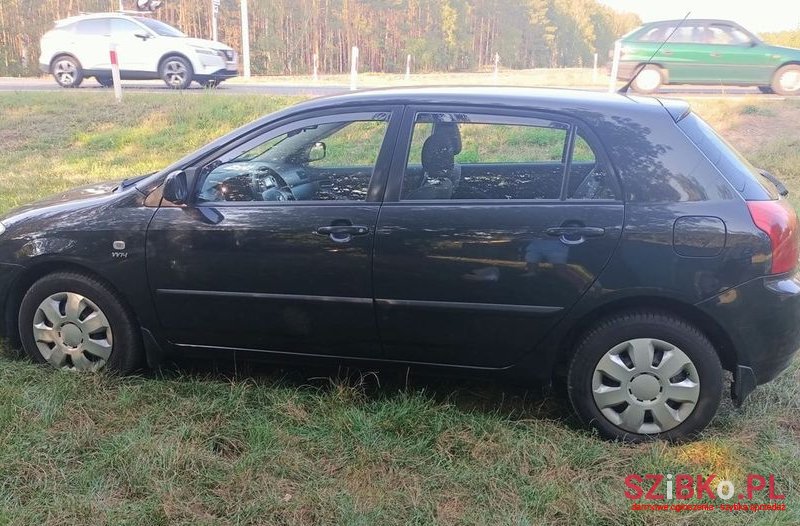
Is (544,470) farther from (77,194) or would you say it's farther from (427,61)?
(427,61)

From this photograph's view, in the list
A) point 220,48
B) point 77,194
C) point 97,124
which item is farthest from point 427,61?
point 77,194

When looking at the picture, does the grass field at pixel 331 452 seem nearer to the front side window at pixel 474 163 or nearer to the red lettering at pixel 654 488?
the red lettering at pixel 654 488

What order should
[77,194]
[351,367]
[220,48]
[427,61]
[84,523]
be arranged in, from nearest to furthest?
1. [84,523]
2. [351,367]
3. [77,194]
4. [220,48]
5. [427,61]

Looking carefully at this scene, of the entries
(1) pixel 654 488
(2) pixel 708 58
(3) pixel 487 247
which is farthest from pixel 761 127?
(1) pixel 654 488

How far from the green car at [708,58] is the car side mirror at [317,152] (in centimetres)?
1143

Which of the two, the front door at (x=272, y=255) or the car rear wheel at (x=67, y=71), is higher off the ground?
the car rear wheel at (x=67, y=71)

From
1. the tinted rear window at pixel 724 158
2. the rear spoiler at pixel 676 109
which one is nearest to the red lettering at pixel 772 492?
the tinted rear window at pixel 724 158

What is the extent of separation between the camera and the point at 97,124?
35.7 feet

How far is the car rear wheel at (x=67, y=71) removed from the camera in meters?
14.2

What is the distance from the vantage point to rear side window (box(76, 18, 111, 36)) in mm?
13711

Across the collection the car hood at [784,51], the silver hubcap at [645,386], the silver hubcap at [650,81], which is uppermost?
the car hood at [784,51]

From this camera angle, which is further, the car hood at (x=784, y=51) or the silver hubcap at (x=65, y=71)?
the silver hubcap at (x=65, y=71)

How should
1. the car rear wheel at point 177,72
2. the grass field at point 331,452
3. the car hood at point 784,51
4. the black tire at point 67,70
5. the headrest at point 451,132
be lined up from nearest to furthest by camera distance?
the grass field at point 331,452, the headrest at point 451,132, the car hood at point 784,51, the car rear wheel at point 177,72, the black tire at point 67,70

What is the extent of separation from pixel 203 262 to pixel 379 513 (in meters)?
1.45
